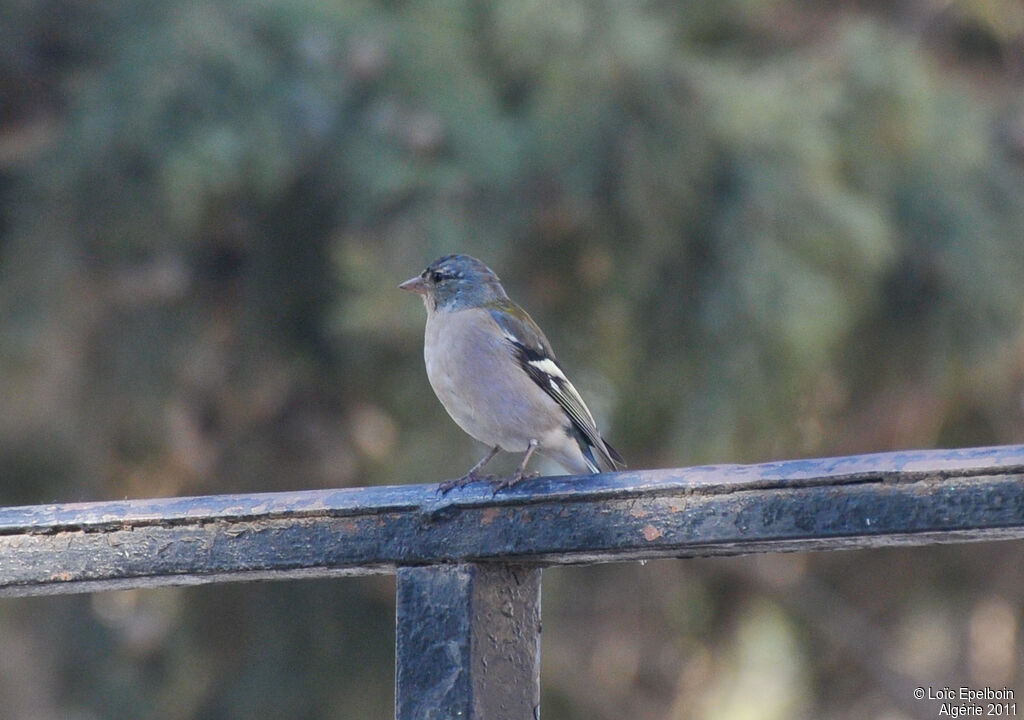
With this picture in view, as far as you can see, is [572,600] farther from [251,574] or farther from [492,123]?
[251,574]

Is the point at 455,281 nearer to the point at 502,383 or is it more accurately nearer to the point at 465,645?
the point at 502,383

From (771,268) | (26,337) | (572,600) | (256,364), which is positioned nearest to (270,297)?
(256,364)

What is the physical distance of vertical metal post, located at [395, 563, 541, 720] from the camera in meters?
1.45

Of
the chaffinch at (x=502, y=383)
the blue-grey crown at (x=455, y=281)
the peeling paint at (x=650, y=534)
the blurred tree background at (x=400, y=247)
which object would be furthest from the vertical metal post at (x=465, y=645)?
the blurred tree background at (x=400, y=247)

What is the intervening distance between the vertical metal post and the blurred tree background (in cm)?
241

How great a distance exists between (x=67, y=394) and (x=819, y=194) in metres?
2.59

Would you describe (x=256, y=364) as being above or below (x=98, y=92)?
below

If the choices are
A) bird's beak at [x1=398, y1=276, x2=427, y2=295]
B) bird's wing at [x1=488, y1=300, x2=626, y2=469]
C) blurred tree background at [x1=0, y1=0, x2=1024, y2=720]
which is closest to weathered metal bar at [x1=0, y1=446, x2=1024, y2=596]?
bird's wing at [x1=488, y1=300, x2=626, y2=469]

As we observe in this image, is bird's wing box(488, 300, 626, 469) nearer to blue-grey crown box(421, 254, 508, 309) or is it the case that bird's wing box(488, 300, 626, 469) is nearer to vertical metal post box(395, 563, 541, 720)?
blue-grey crown box(421, 254, 508, 309)

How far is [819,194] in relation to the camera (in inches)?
160

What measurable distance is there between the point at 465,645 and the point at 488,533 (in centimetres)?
12

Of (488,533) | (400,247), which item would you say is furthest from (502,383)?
(488,533)

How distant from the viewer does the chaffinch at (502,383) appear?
127 inches

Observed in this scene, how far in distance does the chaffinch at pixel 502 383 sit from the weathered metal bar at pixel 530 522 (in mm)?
1506
